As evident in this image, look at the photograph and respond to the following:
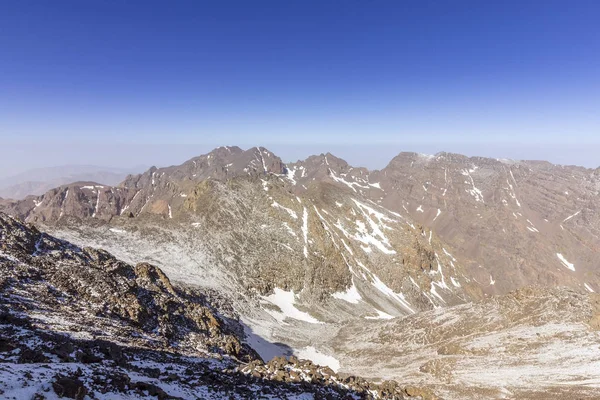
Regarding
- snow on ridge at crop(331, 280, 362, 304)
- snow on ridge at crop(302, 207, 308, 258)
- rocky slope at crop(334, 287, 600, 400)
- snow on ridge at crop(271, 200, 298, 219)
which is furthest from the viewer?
snow on ridge at crop(271, 200, 298, 219)

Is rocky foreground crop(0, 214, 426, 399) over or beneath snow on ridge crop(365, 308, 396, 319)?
over

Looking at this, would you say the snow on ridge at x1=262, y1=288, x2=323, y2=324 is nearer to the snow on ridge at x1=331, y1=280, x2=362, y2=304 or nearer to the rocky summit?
the rocky summit

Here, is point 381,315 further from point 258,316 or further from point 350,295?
point 258,316

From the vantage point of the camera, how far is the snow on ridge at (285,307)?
78.5 meters

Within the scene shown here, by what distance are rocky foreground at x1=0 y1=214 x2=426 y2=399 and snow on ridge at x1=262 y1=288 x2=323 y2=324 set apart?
111ft

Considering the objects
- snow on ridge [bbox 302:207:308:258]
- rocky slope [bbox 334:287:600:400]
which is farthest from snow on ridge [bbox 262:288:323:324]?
rocky slope [bbox 334:287:600:400]

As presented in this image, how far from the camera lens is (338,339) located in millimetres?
66000

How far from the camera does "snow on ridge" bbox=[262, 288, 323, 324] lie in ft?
258

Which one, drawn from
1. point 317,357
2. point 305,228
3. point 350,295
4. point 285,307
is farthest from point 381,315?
point 317,357

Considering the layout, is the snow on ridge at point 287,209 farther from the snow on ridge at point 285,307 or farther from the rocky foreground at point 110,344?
the rocky foreground at point 110,344

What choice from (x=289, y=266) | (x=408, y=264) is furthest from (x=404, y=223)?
(x=289, y=266)

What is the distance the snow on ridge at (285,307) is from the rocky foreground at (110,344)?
111ft

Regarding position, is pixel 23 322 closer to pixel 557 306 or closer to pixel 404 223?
pixel 557 306

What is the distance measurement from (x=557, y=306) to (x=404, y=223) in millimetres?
99505
